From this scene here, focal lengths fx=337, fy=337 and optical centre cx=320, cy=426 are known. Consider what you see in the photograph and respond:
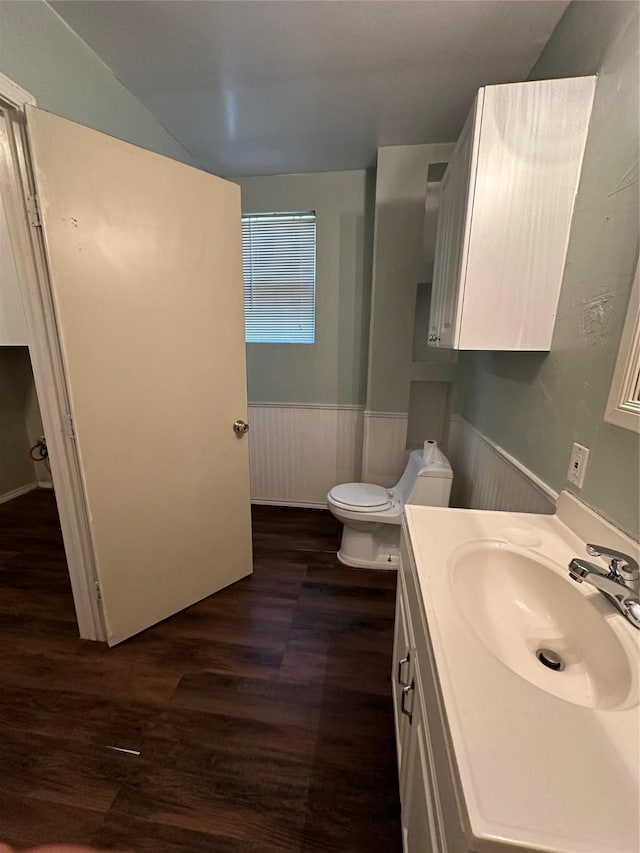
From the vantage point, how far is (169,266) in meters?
1.43

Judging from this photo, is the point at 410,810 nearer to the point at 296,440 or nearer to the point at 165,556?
the point at 165,556

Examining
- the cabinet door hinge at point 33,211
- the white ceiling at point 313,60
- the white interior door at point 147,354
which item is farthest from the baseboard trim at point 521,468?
the cabinet door hinge at point 33,211

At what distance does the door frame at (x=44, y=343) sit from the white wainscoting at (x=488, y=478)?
1.75 metres

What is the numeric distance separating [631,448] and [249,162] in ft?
8.28

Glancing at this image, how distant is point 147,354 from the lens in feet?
4.66

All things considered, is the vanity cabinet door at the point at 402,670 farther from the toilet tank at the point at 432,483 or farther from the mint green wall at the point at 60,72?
the mint green wall at the point at 60,72

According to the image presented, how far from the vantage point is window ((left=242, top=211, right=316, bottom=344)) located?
7.87ft

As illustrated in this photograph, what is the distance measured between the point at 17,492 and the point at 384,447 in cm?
314

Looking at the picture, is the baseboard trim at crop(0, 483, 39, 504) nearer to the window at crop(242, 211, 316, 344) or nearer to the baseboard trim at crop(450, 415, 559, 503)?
the window at crop(242, 211, 316, 344)

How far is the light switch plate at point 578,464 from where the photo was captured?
95 centimetres

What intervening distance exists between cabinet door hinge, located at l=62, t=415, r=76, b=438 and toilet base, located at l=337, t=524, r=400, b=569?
148 cm

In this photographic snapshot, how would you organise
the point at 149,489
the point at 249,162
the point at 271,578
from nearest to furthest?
the point at 149,489 < the point at 271,578 < the point at 249,162

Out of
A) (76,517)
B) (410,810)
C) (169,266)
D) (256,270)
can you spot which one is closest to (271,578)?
(76,517)

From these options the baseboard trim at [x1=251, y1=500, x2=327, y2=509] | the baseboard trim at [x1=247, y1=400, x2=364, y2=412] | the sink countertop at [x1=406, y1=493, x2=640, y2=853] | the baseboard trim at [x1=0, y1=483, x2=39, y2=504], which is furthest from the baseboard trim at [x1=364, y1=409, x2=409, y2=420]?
the baseboard trim at [x1=0, y1=483, x2=39, y2=504]
